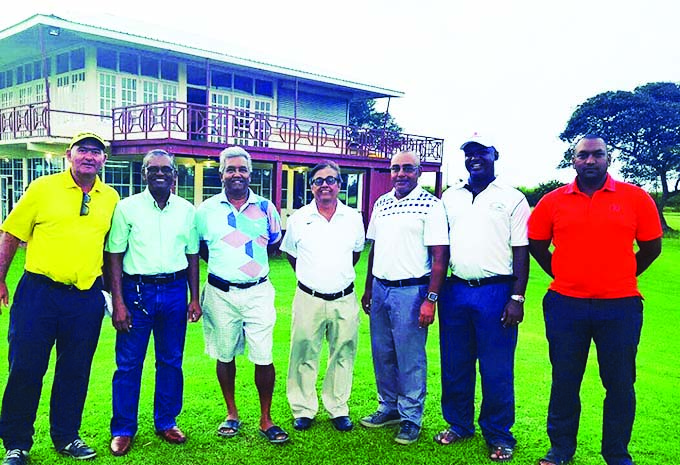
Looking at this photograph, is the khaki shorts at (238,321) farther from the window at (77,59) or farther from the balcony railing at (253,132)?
the window at (77,59)

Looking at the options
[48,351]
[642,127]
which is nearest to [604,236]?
[48,351]

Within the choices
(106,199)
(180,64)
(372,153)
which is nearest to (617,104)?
(372,153)

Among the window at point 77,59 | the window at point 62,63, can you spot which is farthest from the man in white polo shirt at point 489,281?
the window at point 62,63

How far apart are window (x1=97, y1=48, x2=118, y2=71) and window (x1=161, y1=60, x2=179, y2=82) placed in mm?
1374

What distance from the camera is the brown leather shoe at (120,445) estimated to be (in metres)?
3.58

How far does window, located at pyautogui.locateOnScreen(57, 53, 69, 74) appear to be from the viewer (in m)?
15.3

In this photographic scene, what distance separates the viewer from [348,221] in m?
4.06

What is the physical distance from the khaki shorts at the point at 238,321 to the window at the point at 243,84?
15.0 metres

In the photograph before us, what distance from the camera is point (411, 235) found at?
386 centimetres

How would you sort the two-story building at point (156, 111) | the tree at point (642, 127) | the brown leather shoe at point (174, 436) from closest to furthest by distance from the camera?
the brown leather shoe at point (174, 436)
the two-story building at point (156, 111)
the tree at point (642, 127)

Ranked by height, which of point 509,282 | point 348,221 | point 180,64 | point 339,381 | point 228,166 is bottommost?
point 339,381

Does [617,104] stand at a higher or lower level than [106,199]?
higher

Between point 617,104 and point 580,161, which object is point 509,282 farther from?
point 617,104

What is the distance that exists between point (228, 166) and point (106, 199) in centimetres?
79
